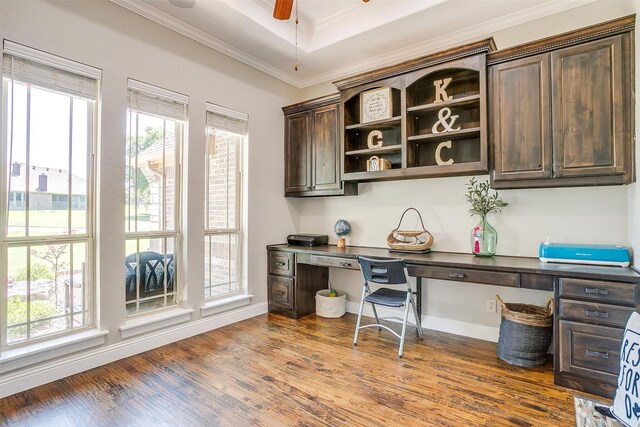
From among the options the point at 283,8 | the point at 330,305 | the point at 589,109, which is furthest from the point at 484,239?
the point at 283,8

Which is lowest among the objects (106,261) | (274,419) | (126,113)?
(274,419)

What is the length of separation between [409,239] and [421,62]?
1.73 meters

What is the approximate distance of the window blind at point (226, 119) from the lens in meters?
3.42

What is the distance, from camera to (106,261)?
2.64 m

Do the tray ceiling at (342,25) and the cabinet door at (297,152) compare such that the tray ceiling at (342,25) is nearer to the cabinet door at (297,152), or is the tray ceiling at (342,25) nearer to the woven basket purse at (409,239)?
the cabinet door at (297,152)

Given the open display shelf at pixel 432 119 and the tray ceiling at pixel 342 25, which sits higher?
the tray ceiling at pixel 342 25

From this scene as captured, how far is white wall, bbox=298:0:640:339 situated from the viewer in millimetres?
2572

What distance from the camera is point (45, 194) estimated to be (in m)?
2.41

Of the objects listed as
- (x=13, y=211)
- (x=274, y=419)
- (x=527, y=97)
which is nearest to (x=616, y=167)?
(x=527, y=97)

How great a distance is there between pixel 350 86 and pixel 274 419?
10.1ft

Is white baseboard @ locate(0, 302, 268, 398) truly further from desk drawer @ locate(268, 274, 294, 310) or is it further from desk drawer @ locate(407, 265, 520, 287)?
desk drawer @ locate(407, 265, 520, 287)

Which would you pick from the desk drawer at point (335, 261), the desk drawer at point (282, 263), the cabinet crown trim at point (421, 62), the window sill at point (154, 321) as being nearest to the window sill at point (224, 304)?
the window sill at point (154, 321)

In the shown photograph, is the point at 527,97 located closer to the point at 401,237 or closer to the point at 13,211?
the point at 401,237

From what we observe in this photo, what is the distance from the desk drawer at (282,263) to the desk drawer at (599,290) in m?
2.49
